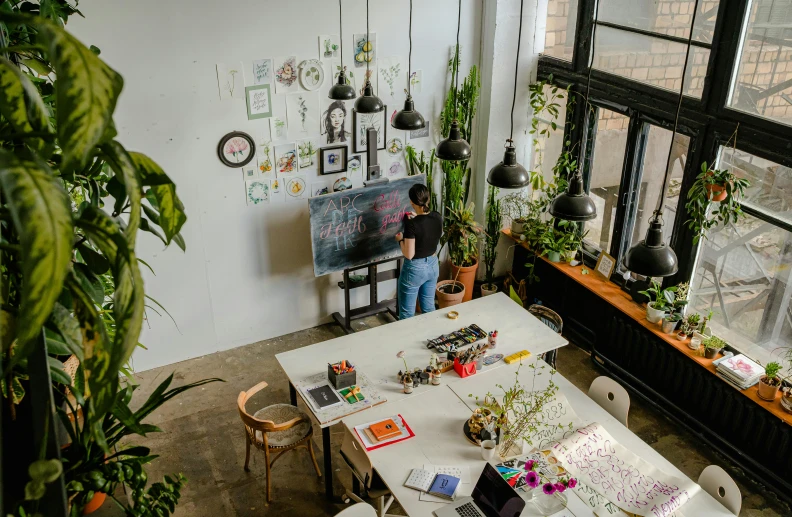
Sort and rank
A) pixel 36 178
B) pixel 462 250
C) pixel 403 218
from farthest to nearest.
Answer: pixel 462 250 → pixel 403 218 → pixel 36 178

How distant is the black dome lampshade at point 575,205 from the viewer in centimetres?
405

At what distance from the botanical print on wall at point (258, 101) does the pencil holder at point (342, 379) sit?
2.47 meters

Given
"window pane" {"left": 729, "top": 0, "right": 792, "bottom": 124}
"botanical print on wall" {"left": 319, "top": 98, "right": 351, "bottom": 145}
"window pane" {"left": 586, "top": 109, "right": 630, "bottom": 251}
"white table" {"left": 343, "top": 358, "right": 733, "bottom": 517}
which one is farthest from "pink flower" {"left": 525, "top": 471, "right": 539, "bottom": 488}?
"botanical print on wall" {"left": 319, "top": 98, "right": 351, "bottom": 145}

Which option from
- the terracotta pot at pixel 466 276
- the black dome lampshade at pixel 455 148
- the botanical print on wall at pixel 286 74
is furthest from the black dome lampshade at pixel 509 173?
the terracotta pot at pixel 466 276

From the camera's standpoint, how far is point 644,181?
20.6 ft

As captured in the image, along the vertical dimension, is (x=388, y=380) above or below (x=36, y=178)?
below

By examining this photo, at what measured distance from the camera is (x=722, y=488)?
4.14 metres

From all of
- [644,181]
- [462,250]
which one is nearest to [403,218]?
[462,250]

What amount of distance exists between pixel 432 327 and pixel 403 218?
4.43 ft

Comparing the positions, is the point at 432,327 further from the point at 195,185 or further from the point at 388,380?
the point at 195,185

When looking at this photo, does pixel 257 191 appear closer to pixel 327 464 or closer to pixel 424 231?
pixel 424 231

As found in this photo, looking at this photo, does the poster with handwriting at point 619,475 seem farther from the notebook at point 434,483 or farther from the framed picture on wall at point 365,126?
the framed picture on wall at point 365,126

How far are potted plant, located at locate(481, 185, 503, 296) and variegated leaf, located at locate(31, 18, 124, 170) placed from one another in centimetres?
663

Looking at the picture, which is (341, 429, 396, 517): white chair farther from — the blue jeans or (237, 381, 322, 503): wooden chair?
the blue jeans
